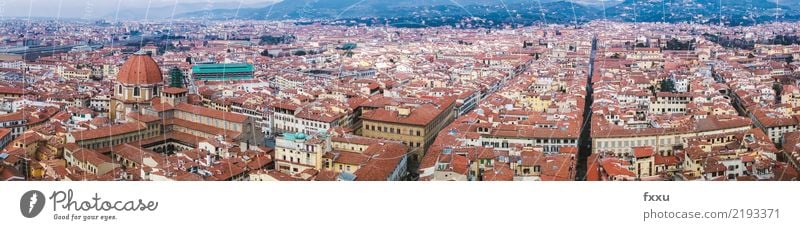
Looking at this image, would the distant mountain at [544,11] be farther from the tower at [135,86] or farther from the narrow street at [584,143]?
the narrow street at [584,143]

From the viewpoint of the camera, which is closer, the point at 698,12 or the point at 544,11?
the point at 544,11

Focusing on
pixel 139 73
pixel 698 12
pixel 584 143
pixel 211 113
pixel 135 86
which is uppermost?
pixel 698 12

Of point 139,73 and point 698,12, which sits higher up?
point 698,12

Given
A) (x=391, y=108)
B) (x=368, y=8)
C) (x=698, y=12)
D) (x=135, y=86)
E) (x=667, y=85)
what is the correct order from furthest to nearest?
(x=698, y=12), (x=368, y=8), (x=667, y=85), (x=135, y=86), (x=391, y=108)

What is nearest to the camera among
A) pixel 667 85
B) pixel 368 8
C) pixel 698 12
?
pixel 667 85

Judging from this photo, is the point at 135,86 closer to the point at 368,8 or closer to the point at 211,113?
the point at 211,113

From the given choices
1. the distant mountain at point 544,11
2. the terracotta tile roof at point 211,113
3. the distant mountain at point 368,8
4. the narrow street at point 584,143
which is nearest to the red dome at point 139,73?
the terracotta tile roof at point 211,113

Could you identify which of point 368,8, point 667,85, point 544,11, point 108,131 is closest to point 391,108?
point 108,131
